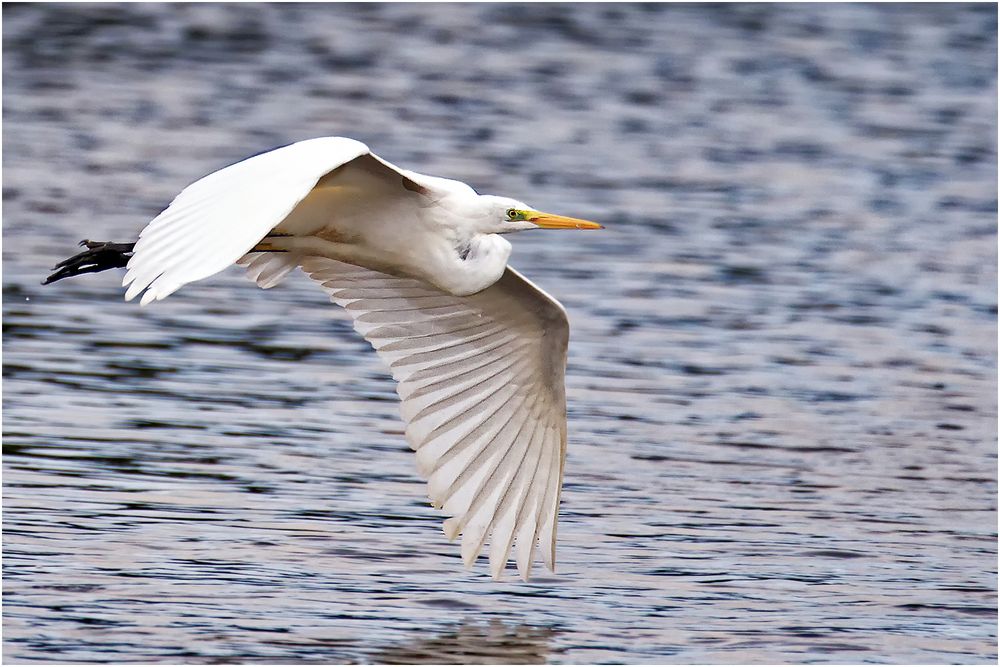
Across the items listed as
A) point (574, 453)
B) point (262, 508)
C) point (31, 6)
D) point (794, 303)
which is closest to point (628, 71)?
point (31, 6)

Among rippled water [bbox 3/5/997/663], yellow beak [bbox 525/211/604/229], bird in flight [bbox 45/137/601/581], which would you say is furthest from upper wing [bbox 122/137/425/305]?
rippled water [bbox 3/5/997/663]

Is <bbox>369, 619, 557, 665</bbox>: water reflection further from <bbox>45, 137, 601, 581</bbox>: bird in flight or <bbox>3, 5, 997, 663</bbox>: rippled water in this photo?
<bbox>45, 137, 601, 581</bbox>: bird in flight

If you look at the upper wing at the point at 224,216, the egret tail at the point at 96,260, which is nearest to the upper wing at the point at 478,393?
the egret tail at the point at 96,260

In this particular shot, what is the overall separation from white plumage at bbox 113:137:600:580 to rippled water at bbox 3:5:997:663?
356 millimetres

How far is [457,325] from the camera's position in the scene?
759 cm

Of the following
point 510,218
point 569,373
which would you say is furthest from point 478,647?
point 569,373

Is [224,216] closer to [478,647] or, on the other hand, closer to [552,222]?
[552,222]

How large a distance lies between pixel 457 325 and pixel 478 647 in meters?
1.31

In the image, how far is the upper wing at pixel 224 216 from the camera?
523 centimetres

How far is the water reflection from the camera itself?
6.73 meters

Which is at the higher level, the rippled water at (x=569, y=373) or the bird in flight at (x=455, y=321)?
the bird in flight at (x=455, y=321)

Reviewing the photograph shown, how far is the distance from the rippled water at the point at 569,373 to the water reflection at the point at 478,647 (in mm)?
20

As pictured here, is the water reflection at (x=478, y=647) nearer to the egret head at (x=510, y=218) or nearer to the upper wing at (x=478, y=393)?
the upper wing at (x=478, y=393)

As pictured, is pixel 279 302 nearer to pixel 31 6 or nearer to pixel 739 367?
pixel 739 367
